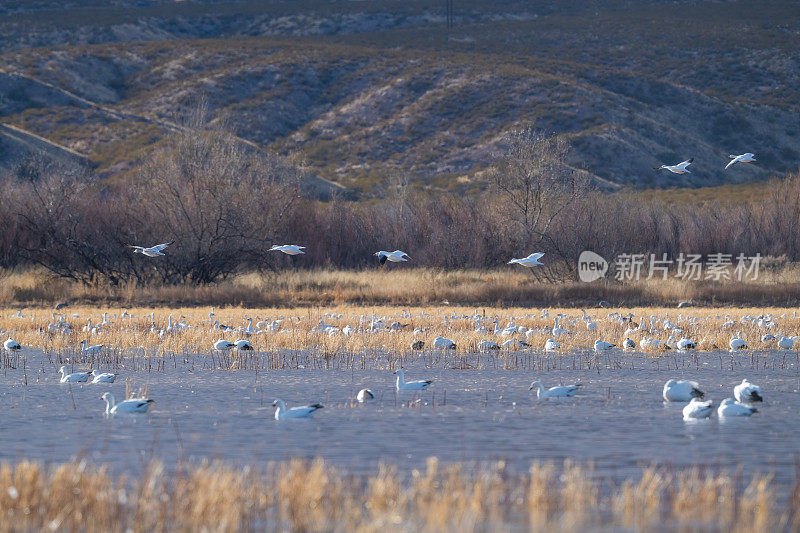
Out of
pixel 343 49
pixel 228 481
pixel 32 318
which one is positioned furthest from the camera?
pixel 343 49

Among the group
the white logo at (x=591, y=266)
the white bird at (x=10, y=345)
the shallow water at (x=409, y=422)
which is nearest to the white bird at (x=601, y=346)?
the shallow water at (x=409, y=422)

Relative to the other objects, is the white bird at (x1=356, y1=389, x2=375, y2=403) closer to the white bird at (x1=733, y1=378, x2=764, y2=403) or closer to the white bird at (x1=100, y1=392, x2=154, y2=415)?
the white bird at (x1=100, y1=392, x2=154, y2=415)

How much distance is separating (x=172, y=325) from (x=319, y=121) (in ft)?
209

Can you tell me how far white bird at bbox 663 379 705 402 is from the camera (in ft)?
43.5

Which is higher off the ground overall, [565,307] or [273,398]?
[273,398]

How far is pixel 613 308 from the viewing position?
1165 inches

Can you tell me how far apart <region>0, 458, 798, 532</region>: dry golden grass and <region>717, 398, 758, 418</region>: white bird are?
12.2 feet

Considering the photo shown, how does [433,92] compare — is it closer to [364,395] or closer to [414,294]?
[414,294]

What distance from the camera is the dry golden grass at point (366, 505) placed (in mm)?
7324

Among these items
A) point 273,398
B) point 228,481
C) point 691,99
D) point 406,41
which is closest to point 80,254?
point 273,398

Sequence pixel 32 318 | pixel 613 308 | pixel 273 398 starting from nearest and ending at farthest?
pixel 273 398
pixel 32 318
pixel 613 308

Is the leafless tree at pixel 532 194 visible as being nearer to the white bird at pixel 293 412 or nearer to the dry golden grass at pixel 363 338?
the dry golden grass at pixel 363 338

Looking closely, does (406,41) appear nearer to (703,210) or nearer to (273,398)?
(703,210)

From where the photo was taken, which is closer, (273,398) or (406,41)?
(273,398)
